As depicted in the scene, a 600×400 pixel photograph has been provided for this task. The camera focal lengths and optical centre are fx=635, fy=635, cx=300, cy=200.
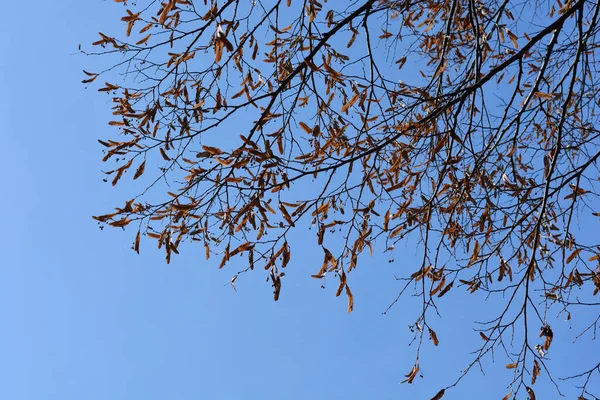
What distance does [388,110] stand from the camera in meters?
3.25

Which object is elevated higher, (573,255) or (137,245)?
(573,255)

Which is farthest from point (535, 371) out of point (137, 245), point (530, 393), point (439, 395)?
point (137, 245)

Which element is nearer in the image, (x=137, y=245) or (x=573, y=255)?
(x=137, y=245)

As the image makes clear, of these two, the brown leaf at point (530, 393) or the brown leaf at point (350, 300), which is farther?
the brown leaf at point (530, 393)

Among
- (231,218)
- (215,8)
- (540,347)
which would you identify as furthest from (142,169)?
(540,347)

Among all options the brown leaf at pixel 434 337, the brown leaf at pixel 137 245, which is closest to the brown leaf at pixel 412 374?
the brown leaf at pixel 434 337

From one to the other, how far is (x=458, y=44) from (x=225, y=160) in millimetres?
2534

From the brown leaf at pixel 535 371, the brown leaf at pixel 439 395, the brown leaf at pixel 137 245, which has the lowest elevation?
the brown leaf at pixel 439 395

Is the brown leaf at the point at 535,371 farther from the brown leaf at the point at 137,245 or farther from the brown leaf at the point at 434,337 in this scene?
the brown leaf at the point at 137,245

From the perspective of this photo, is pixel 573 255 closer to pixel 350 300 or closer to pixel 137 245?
pixel 350 300

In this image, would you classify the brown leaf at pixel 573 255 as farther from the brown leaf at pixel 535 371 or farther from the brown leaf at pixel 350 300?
the brown leaf at pixel 350 300

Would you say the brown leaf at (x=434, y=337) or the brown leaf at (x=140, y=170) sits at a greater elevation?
the brown leaf at (x=140, y=170)

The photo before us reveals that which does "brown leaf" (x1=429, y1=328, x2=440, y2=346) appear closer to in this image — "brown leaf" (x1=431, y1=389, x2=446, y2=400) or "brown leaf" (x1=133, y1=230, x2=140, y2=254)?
"brown leaf" (x1=431, y1=389, x2=446, y2=400)

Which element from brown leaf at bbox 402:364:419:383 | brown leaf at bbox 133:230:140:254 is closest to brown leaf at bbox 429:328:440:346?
brown leaf at bbox 402:364:419:383
